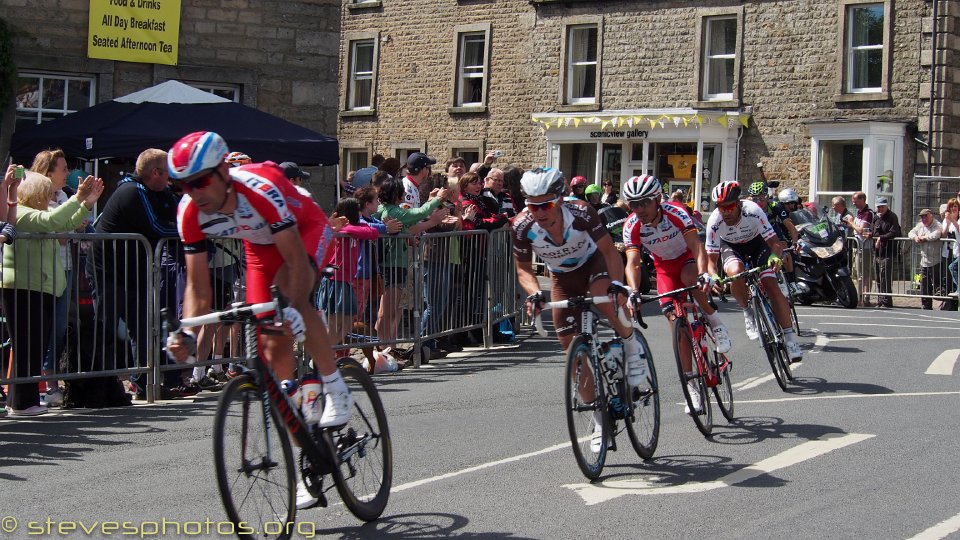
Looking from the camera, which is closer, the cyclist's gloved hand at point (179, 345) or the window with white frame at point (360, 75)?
the cyclist's gloved hand at point (179, 345)

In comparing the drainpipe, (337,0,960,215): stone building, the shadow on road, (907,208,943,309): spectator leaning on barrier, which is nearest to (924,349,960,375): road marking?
(907,208,943,309): spectator leaning on barrier

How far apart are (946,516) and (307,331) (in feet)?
12.0

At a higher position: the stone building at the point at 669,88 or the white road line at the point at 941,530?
the stone building at the point at 669,88

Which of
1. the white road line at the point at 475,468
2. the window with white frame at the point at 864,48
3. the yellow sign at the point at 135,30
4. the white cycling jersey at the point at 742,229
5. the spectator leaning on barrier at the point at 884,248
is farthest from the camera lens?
the window with white frame at the point at 864,48

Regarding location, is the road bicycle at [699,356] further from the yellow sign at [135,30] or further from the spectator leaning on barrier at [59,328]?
the yellow sign at [135,30]

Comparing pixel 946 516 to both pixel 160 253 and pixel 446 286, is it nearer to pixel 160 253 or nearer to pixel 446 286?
pixel 160 253

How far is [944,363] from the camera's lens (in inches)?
538

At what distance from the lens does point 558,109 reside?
36.2 metres

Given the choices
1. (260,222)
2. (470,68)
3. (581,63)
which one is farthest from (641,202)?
(470,68)

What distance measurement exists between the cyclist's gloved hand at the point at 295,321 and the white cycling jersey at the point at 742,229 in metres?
7.13

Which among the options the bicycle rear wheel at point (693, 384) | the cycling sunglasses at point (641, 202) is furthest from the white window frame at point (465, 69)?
the bicycle rear wheel at point (693, 384)

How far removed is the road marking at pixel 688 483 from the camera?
7496 mm

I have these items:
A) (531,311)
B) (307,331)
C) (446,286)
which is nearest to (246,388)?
(307,331)

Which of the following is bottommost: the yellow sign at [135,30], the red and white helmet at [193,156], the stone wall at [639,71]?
the red and white helmet at [193,156]
